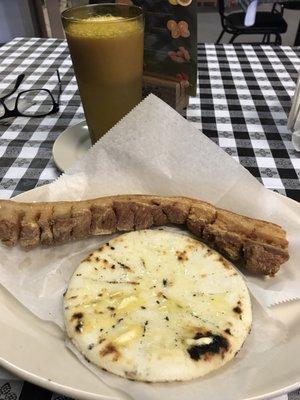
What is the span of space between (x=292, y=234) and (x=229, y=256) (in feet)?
0.49

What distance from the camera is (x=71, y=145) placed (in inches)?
50.2

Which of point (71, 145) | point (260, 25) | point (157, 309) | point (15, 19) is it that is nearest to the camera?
point (157, 309)

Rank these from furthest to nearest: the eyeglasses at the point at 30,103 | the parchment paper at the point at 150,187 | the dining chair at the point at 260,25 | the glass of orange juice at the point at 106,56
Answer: the dining chair at the point at 260,25 < the eyeglasses at the point at 30,103 < the glass of orange juice at the point at 106,56 < the parchment paper at the point at 150,187

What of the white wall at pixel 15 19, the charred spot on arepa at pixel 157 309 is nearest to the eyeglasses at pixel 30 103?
the charred spot on arepa at pixel 157 309

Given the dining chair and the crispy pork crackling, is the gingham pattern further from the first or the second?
the dining chair

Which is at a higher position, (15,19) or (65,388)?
(65,388)

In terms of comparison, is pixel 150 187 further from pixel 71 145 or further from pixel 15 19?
pixel 15 19

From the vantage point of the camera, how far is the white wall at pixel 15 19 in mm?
4066

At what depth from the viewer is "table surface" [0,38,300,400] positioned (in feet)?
3.81

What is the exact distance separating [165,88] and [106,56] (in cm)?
39

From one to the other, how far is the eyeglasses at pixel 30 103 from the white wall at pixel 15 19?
9.06ft

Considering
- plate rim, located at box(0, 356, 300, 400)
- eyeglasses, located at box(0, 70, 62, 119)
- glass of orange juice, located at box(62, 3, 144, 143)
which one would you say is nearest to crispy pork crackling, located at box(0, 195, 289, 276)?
plate rim, located at box(0, 356, 300, 400)

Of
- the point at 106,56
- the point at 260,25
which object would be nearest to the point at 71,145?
the point at 106,56

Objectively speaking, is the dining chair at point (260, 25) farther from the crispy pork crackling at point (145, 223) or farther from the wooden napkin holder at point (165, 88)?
the crispy pork crackling at point (145, 223)
